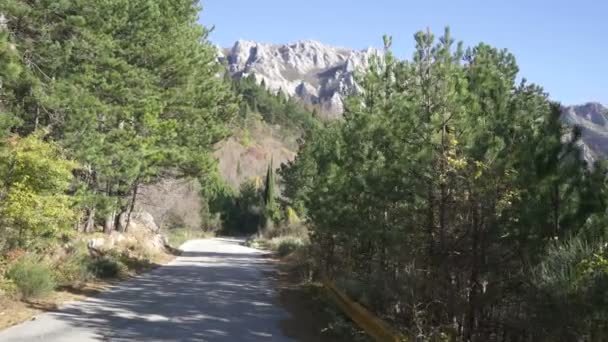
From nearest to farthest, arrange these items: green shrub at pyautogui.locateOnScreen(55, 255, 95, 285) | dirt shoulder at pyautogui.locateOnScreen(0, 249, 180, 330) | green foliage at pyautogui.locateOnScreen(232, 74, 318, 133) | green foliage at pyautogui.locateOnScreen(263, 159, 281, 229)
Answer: dirt shoulder at pyautogui.locateOnScreen(0, 249, 180, 330), green shrub at pyautogui.locateOnScreen(55, 255, 95, 285), green foliage at pyautogui.locateOnScreen(263, 159, 281, 229), green foliage at pyautogui.locateOnScreen(232, 74, 318, 133)

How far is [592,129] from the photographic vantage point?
12.3 m

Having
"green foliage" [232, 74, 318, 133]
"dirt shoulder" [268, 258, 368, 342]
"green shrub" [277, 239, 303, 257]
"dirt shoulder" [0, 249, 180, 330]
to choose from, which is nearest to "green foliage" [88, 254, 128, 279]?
"dirt shoulder" [0, 249, 180, 330]

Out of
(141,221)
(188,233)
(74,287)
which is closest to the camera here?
(74,287)

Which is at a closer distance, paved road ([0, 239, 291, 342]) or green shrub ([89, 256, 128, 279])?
paved road ([0, 239, 291, 342])

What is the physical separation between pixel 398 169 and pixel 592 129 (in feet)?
14.6

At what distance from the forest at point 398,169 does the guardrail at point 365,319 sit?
0.32 meters

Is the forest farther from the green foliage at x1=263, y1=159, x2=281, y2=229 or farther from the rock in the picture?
the green foliage at x1=263, y1=159, x2=281, y2=229

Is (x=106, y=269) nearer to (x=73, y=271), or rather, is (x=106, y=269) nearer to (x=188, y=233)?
(x=73, y=271)

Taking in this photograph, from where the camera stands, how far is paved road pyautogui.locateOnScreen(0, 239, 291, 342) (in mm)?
10641

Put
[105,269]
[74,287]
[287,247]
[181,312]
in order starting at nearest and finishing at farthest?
[181,312]
[74,287]
[105,269]
[287,247]

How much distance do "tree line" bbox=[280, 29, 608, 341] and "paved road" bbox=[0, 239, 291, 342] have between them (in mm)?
2786

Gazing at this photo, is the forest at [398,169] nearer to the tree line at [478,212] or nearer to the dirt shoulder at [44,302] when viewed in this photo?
the tree line at [478,212]

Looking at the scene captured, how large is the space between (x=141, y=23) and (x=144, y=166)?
5629 mm

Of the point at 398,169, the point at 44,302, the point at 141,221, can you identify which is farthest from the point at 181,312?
the point at 141,221
